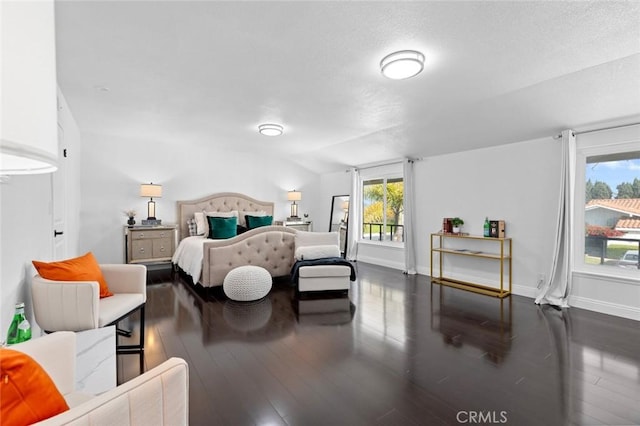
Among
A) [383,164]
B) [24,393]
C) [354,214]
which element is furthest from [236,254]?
[24,393]

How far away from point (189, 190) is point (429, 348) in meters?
5.35

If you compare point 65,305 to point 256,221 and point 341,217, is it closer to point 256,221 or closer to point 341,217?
point 256,221

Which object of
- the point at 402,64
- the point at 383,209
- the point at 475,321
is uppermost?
the point at 402,64

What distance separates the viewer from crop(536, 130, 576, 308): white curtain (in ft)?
12.0

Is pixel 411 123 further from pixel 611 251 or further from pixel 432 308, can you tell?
pixel 611 251

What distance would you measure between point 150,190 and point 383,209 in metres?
4.55

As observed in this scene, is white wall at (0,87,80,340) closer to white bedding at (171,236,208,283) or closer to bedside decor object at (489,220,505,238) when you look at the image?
white bedding at (171,236,208,283)

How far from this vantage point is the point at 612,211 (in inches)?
141

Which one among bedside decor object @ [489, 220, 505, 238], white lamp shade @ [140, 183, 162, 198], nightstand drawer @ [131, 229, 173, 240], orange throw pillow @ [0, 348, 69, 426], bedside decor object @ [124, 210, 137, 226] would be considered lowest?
orange throw pillow @ [0, 348, 69, 426]

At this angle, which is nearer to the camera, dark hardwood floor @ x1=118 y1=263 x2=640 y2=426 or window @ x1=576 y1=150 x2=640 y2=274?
dark hardwood floor @ x1=118 y1=263 x2=640 y2=426

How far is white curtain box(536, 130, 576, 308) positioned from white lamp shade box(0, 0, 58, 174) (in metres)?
4.62

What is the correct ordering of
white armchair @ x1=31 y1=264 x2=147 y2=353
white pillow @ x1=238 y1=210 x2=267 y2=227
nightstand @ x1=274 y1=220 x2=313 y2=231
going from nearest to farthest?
white armchair @ x1=31 y1=264 x2=147 y2=353
white pillow @ x1=238 y1=210 x2=267 y2=227
nightstand @ x1=274 y1=220 x2=313 y2=231

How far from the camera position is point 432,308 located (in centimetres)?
369

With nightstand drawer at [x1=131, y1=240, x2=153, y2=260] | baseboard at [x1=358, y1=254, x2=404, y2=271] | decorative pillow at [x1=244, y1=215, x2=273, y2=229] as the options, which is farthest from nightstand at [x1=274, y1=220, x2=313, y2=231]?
nightstand drawer at [x1=131, y1=240, x2=153, y2=260]
